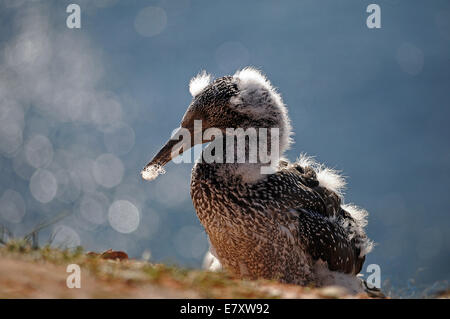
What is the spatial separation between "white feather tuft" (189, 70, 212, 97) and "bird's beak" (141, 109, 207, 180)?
0.42 metres

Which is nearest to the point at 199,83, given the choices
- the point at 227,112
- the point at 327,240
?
the point at 227,112

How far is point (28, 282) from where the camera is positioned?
305 centimetres

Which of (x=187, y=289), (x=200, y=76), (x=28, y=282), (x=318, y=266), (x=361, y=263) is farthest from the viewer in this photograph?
(x=361, y=263)

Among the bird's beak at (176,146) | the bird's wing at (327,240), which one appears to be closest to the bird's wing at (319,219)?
the bird's wing at (327,240)

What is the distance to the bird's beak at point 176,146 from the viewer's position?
5625 millimetres

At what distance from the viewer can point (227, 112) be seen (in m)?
5.46

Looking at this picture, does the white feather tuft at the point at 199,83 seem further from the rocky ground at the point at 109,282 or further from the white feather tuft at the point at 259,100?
the rocky ground at the point at 109,282

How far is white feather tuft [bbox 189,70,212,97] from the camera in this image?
5.88 metres

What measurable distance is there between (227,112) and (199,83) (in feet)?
2.55

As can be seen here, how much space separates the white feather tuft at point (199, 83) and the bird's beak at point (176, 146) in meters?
0.42
